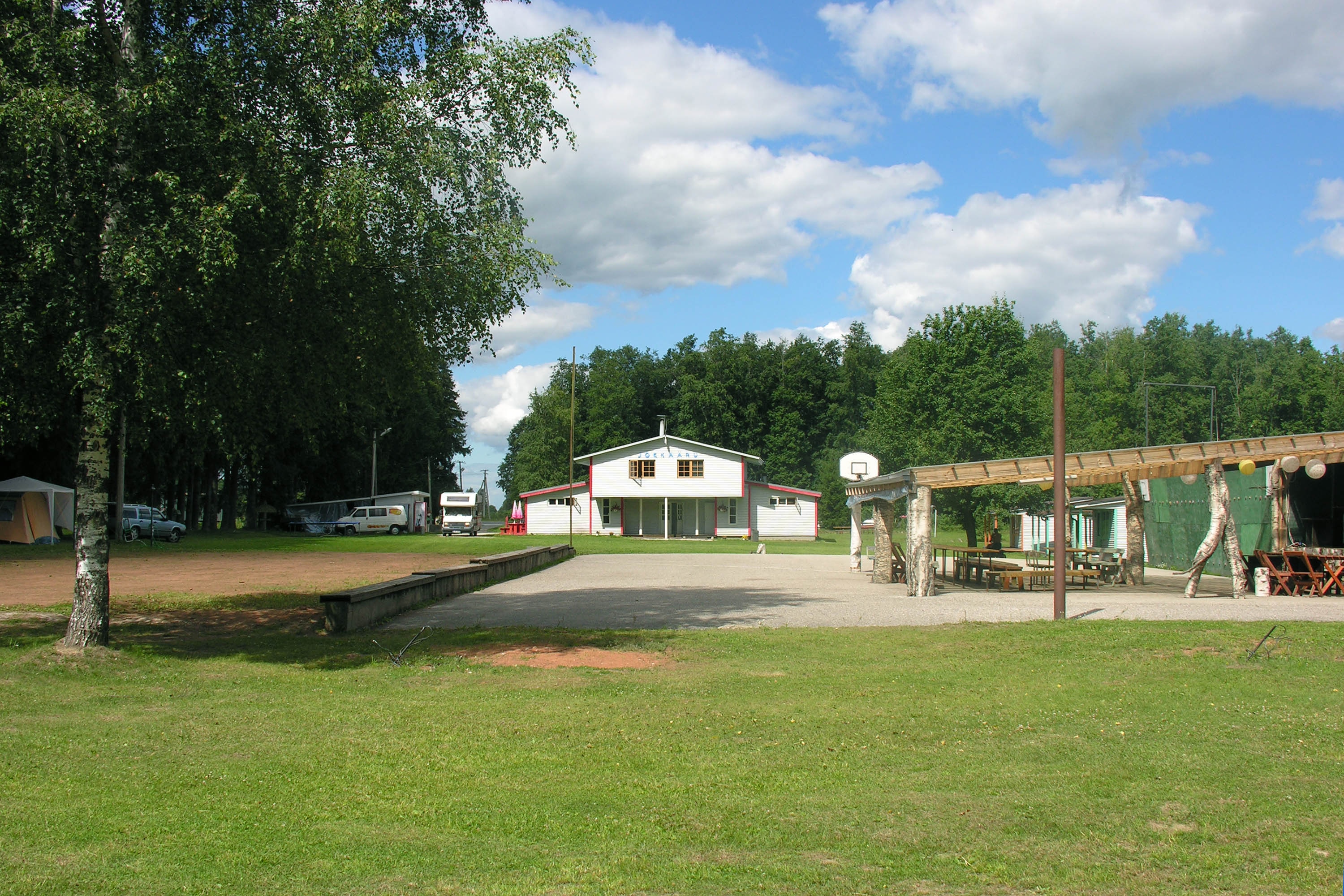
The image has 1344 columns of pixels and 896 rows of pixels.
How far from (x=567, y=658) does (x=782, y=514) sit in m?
48.4

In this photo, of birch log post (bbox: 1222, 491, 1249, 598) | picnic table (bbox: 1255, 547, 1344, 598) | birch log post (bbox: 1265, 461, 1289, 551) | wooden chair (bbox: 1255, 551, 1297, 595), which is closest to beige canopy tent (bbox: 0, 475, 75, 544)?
birch log post (bbox: 1222, 491, 1249, 598)

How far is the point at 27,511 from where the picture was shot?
36.7 m

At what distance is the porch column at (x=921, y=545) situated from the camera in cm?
1969

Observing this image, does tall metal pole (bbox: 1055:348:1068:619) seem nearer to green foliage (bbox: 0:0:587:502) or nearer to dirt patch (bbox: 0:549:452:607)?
green foliage (bbox: 0:0:587:502)

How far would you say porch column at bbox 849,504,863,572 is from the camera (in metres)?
28.2

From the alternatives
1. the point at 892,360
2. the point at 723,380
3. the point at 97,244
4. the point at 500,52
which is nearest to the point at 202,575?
the point at 97,244

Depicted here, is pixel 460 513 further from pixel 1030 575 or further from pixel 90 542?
pixel 90 542

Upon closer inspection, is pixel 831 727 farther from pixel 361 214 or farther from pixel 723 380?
pixel 723 380

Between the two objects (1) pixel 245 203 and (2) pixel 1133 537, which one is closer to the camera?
(1) pixel 245 203

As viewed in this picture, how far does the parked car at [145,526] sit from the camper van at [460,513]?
58.4 ft

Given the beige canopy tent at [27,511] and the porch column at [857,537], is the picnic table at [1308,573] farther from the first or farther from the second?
the beige canopy tent at [27,511]

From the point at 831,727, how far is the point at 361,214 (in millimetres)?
7423

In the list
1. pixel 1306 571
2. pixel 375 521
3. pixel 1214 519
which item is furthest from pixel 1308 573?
pixel 375 521

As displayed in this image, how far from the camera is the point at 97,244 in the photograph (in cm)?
1035
